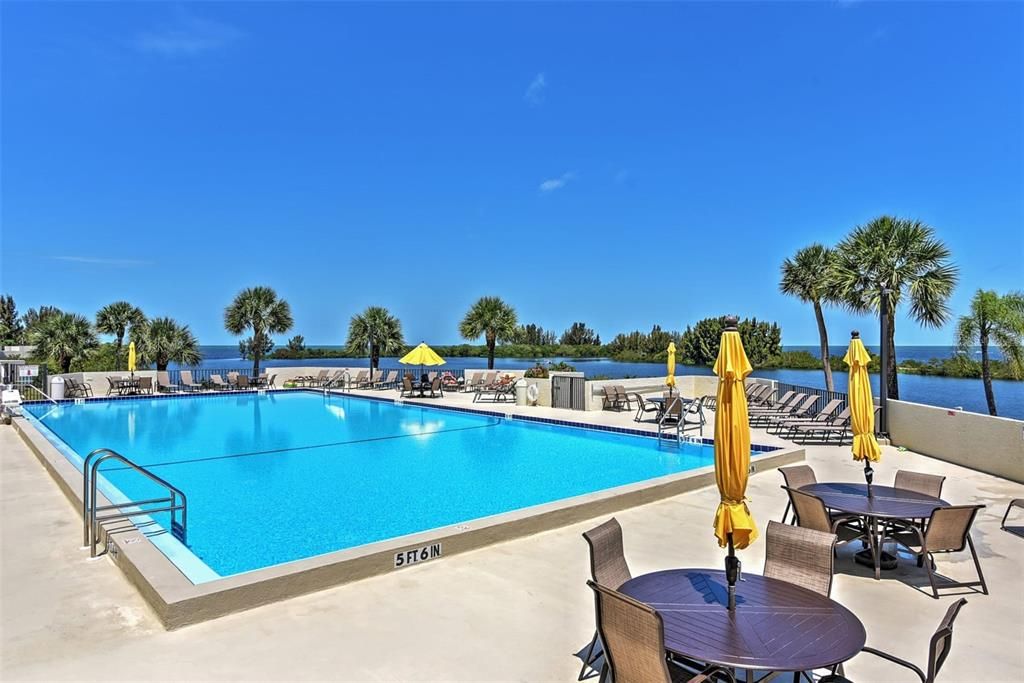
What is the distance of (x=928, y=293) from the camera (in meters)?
13.6

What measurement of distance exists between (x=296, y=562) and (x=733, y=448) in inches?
126

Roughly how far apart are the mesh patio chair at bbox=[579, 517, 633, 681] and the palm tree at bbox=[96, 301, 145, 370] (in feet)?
85.6

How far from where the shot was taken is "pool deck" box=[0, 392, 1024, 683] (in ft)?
9.96

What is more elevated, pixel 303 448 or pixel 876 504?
pixel 876 504

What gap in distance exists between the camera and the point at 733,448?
115 inches

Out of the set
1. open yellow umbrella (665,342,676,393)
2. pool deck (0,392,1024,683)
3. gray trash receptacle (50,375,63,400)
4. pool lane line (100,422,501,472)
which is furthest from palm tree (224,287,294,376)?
pool deck (0,392,1024,683)

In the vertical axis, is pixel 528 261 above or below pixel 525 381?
above

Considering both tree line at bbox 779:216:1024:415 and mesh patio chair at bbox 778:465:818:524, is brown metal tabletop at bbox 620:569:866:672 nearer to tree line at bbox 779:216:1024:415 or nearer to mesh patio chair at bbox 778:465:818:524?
mesh patio chair at bbox 778:465:818:524

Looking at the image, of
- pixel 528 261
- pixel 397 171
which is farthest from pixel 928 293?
pixel 528 261

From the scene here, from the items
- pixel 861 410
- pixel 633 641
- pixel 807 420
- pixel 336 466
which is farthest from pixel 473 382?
pixel 633 641

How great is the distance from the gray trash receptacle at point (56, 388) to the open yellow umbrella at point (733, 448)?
831 inches

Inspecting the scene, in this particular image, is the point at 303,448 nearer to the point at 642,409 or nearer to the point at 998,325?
the point at 642,409

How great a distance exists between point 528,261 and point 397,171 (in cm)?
1608

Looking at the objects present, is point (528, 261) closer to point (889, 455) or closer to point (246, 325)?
point (246, 325)
